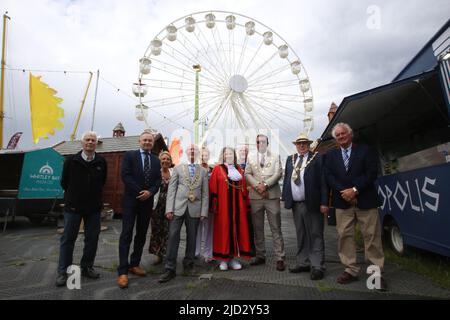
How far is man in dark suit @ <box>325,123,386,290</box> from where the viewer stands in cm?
291

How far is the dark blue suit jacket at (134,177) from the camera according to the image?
3.16 m

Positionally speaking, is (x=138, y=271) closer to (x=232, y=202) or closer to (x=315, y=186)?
(x=232, y=202)

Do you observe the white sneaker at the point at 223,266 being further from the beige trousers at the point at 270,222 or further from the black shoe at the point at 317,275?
the black shoe at the point at 317,275

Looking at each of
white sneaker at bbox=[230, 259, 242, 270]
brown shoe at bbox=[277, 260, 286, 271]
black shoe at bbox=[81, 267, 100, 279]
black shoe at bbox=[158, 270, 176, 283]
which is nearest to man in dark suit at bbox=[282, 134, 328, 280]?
brown shoe at bbox=[277, 260, 286, 271]

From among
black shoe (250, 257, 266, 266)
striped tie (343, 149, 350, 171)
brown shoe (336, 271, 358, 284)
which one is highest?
striped tie (343, 149, 350, 171)

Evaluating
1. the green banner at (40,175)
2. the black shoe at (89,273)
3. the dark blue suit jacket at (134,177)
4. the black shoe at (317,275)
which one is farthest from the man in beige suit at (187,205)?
the green banner at (40,175)

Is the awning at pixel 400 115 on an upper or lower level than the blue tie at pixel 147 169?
upper

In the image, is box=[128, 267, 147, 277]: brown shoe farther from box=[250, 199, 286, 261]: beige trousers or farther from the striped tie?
the striped tie

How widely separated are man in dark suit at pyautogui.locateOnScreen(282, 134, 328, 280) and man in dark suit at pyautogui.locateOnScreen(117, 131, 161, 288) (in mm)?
1724

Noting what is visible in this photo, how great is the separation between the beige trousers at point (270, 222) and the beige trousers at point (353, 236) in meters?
0.80

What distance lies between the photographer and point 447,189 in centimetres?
278
